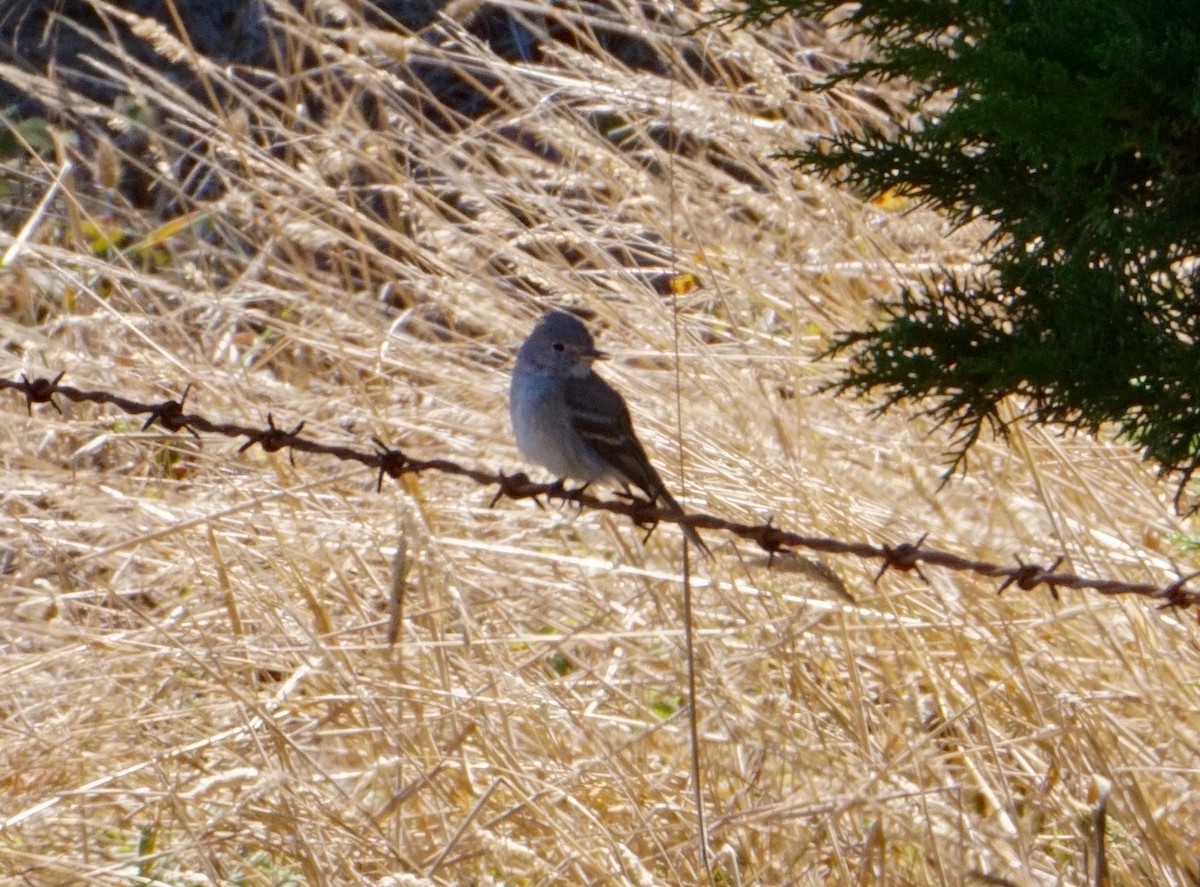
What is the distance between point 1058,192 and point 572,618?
5.80ft

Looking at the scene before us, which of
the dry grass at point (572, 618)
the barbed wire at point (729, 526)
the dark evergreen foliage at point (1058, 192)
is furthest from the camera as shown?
the dry grass at point (572, 618)

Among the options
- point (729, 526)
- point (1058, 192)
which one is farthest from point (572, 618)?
point (1058, 192)

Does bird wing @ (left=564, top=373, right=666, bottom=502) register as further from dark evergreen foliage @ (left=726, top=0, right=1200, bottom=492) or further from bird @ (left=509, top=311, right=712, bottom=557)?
dark evergreen foliage @ (left=726, top=0, right=1200, bottom=492)

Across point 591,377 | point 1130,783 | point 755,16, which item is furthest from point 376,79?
point 1130,783

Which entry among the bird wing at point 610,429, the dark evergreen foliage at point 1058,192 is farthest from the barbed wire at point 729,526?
the bird wing at point 610,429

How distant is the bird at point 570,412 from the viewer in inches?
138

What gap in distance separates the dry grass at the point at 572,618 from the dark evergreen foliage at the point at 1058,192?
1.94ft

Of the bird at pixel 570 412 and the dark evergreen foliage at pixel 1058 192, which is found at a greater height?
the dark evergreen foliage at pixel 1058 192

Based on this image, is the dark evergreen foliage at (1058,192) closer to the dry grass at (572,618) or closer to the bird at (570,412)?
the dry grass at (572,618)

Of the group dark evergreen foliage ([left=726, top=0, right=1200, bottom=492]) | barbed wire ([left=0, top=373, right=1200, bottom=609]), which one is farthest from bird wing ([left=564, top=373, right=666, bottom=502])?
dark evergreen foliage ([left=726, top=0, right=1200, bottom=492])

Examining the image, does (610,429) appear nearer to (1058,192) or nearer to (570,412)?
(570,412)

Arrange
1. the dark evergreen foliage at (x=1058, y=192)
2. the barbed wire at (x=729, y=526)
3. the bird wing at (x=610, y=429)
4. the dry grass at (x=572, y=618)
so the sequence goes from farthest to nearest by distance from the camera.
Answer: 1. the bird wing at (x=610, y=429)
2. the dry grass at (x=572, y=618)
3. the barbed wire at (x=729, y=526)
4. the dark evergreen foliage at (x=1058, y=192)

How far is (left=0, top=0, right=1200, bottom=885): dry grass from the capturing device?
2.73 metres

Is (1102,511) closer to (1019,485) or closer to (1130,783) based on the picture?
(1019,485)
